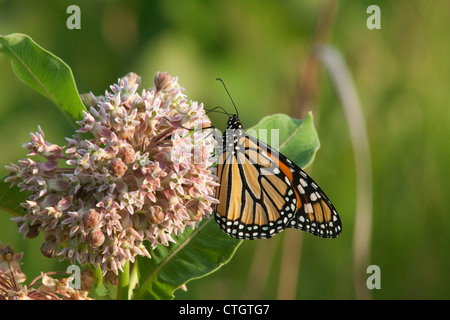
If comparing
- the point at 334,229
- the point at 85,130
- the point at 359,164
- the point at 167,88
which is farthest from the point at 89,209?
the point at 359,164

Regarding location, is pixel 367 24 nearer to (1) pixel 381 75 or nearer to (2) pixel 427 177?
(1) pixel 381 75

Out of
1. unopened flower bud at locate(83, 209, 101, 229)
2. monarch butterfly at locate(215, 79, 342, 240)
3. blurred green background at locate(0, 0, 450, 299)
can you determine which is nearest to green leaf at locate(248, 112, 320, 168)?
monarch butterfly at locate(215, 79, 342, 240)

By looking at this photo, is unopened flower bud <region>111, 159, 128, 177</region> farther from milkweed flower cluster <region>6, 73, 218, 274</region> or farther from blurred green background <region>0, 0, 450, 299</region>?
blurred green background <region>0, 0, 450, 299</region>

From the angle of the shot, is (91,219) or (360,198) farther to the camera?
(360,198)

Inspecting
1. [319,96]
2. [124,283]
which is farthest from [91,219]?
[319,96]

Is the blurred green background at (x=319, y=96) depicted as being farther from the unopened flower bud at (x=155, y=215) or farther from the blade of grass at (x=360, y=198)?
the unopened flower bud at (x=155, y=215)

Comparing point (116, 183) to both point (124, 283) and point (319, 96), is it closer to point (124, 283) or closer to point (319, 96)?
point (124, 283)
